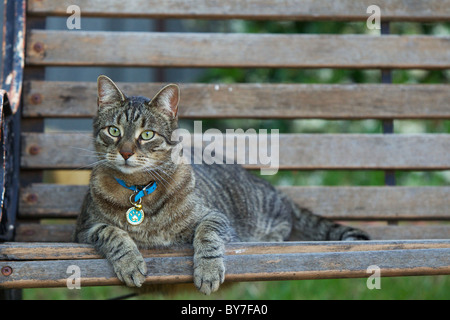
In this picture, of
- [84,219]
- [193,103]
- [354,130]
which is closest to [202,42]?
[193,103]

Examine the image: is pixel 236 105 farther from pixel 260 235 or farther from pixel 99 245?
pixel 99 245

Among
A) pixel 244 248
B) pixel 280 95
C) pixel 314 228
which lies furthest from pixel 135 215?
pixel 280 95

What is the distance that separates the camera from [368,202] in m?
2.55

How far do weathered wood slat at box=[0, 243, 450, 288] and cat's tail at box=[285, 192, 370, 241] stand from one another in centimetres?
55

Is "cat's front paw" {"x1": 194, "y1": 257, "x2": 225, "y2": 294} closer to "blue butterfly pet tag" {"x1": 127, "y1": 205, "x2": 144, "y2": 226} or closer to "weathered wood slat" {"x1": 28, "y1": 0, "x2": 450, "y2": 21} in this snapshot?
"blue butterfly pet tag" {"x1": 127, "y1": 205, "x2": 144, "y2": 226}

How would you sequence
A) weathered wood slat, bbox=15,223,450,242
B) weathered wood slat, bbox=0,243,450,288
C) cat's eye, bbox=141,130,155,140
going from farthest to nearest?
weathered wood slat, bbox=15,223,450,242, cat's eye, bbox=141,130,155,140, weathered wood slat, bbox=0,243,450,288

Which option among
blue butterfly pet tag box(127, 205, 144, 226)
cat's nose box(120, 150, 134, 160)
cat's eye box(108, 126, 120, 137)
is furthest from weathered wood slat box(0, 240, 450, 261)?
cat's eye box(108, 126, 120, 137)

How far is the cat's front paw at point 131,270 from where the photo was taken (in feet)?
5.28

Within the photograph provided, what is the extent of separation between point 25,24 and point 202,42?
0.83m

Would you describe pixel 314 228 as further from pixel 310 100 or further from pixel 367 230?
pixel 310 100

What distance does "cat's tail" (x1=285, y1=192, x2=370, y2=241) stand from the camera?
2.29 m

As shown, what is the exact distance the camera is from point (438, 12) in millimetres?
2613

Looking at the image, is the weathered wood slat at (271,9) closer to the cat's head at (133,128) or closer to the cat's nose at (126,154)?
the cat's head at (133,128)

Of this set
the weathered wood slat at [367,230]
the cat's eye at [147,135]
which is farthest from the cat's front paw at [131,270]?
the weathered wood slat at [367,230]
